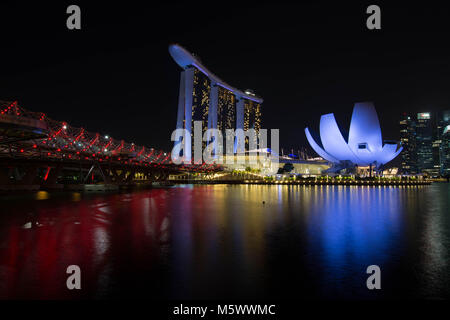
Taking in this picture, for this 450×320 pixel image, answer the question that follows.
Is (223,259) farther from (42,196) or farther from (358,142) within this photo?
(358,142)

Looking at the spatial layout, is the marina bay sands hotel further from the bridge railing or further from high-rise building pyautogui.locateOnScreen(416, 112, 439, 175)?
high-rise building pyautogui.locateOnScreen(416, 112, 439, 175)

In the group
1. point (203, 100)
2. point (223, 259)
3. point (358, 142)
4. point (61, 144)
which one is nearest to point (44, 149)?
point (61, 144)

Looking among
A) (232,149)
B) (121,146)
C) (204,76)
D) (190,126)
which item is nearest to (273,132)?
(232,149)

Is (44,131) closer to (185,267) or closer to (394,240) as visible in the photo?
(185,267)

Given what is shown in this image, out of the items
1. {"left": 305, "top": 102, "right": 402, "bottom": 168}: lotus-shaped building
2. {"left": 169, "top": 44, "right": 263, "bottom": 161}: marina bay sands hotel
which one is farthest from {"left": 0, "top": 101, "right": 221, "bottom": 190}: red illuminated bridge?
{"left": 305, "top": 102, "right": 402, "bottom": 168}: lotus-shaped building

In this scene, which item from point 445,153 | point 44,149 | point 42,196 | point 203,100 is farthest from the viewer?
point 445,153

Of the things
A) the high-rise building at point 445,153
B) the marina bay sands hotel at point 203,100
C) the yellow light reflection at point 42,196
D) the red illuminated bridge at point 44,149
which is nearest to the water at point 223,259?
the red illuminated bridge at point 44,149

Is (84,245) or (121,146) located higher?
(121,146)
